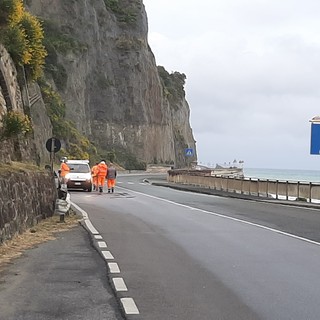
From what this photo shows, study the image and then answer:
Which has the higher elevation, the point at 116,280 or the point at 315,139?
the point at 315,139

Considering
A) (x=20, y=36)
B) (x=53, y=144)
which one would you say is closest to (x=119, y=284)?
(x=53, y=144)

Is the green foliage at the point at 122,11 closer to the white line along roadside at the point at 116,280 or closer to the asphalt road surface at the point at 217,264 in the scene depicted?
the asphalt road surface at the point at 217,264

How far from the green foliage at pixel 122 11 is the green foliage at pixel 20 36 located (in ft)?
231

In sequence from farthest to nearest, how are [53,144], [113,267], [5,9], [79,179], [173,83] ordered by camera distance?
[173,83] < [79,179] < [5,9] < [53,144] < [113,267]

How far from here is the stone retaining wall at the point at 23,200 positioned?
12.1 meters

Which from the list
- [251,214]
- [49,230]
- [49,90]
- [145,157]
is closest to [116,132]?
[145,157]

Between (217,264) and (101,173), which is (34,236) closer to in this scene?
(217,264)

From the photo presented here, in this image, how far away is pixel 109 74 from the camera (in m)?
94.6

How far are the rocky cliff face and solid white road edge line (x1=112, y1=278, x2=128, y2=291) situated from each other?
67232 mm

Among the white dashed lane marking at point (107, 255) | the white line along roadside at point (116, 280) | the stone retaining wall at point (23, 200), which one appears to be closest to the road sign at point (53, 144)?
the stone retaining wall at point (23, 200)

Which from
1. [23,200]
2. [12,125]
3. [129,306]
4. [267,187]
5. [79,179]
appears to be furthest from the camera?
[79,179]

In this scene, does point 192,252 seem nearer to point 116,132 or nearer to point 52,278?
point 52,278

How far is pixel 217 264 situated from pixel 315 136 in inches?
726

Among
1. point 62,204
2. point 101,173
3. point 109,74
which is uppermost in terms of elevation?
point 109,74
